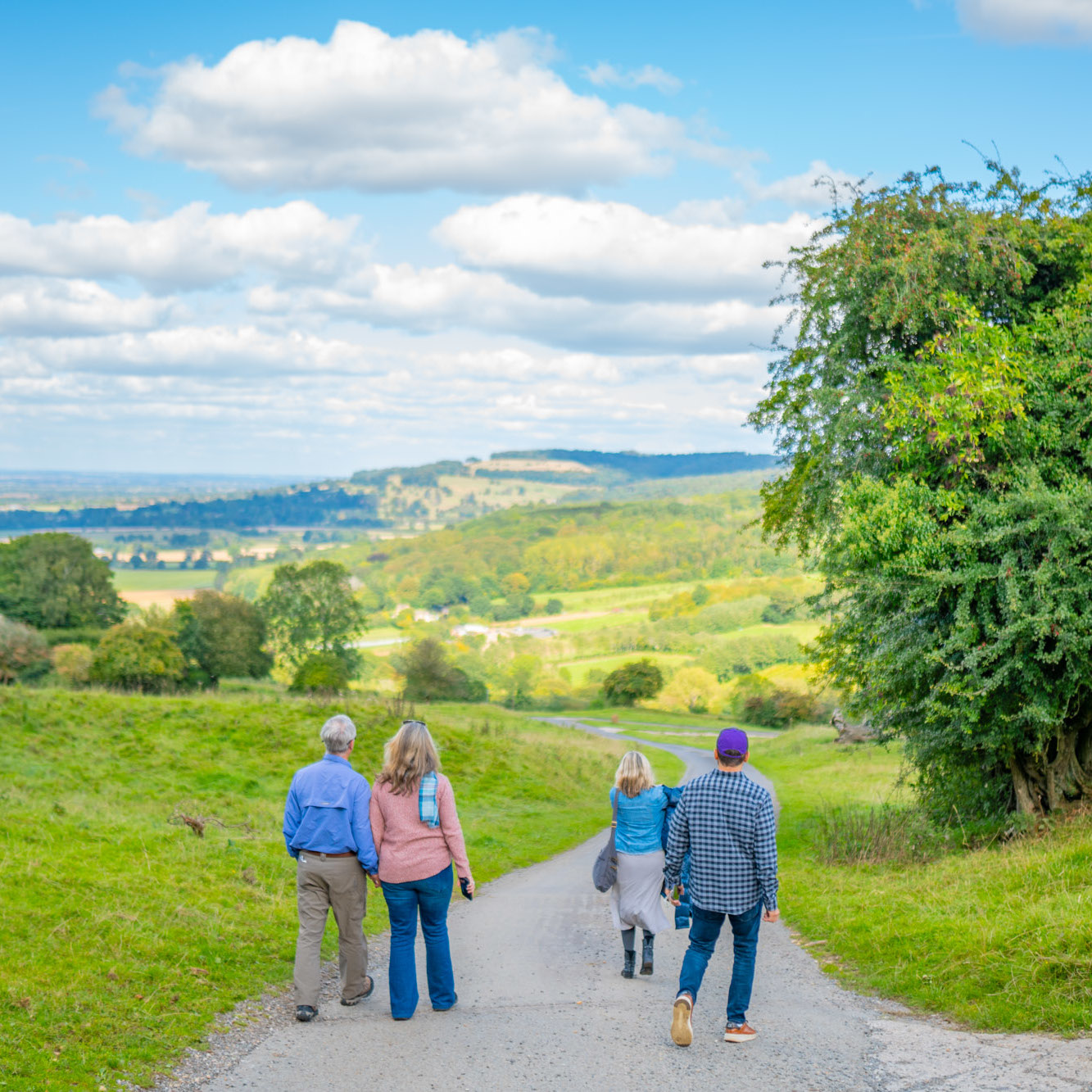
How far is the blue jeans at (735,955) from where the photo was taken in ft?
22.2

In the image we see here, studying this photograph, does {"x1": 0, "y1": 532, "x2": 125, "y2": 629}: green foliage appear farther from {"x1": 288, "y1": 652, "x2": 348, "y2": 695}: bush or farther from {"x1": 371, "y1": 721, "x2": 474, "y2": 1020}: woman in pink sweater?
{"x1": 371, "y1": 721, "x2": 474, "y2": 1020}: woman in pink sweater

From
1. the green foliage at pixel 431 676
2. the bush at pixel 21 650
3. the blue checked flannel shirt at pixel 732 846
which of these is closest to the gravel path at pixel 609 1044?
the blue checked flannel shirt at pixel 732 846

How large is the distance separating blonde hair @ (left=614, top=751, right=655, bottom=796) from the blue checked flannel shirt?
1756mm

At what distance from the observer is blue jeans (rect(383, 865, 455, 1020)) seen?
23.8ft

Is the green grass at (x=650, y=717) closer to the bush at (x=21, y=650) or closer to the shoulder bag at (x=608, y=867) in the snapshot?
the bush at (x=21, y=650)

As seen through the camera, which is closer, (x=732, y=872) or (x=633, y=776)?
(x=732, y=872)

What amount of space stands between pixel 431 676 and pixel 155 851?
61.4 meters

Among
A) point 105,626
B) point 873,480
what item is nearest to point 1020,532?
point 873,480

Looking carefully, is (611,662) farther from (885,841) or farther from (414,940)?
(414,940)

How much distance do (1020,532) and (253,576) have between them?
562ft

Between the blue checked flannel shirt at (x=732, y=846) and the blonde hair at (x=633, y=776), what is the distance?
1.76 metres

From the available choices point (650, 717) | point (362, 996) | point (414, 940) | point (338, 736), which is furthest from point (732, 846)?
point (650, 717)

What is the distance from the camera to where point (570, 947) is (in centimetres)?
1003

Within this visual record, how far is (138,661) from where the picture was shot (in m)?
46.8
